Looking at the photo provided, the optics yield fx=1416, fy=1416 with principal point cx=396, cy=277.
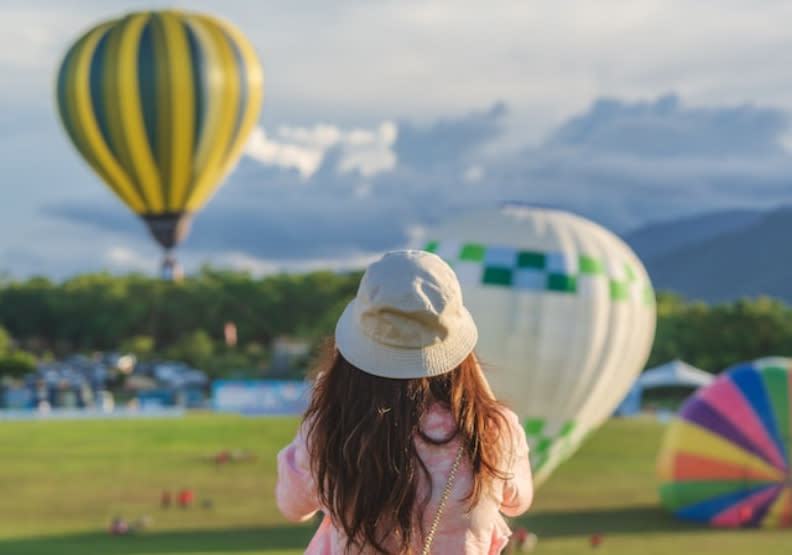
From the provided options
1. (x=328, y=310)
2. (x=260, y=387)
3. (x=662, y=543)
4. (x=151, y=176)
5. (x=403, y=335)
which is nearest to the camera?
(x=403, y=335)

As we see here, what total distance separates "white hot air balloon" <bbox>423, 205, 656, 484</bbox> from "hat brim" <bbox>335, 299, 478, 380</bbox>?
12.4 m

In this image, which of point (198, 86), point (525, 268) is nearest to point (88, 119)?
point (198, 86)

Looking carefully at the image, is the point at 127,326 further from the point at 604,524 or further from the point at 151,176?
the point at 604,524

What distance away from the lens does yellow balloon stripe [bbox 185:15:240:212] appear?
33469 mm

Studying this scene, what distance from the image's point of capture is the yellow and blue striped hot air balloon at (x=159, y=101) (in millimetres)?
32594

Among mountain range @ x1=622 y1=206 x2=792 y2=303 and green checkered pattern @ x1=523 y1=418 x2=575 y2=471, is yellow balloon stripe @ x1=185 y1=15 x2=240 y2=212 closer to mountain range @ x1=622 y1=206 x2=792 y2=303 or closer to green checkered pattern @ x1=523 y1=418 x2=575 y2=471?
green checkered pattern @ x1=523 y1=418 x2=575 y2=471

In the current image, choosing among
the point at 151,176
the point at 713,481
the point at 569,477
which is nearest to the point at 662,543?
the point at 713,481

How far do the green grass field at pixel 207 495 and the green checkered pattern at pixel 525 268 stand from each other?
288cm

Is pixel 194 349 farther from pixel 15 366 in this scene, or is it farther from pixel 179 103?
pixel 179 103

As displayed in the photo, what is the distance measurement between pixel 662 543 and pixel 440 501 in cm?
1330

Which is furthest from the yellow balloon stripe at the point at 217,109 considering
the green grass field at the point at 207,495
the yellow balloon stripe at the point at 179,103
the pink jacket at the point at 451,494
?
the pink jacket at the point at 451,494

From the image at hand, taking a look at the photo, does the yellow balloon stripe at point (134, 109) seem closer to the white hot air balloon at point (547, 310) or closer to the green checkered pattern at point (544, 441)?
the white hot air balloon at point (547, 310)

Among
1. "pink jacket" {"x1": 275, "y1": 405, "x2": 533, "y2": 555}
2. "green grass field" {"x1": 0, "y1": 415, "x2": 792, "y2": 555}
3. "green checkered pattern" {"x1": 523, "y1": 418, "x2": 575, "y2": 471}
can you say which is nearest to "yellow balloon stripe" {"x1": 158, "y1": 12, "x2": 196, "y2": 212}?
"green grass field" {"x1": 0, "y1": 415, "x2": 792, "y2": 555}

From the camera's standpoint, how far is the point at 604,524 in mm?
17266
